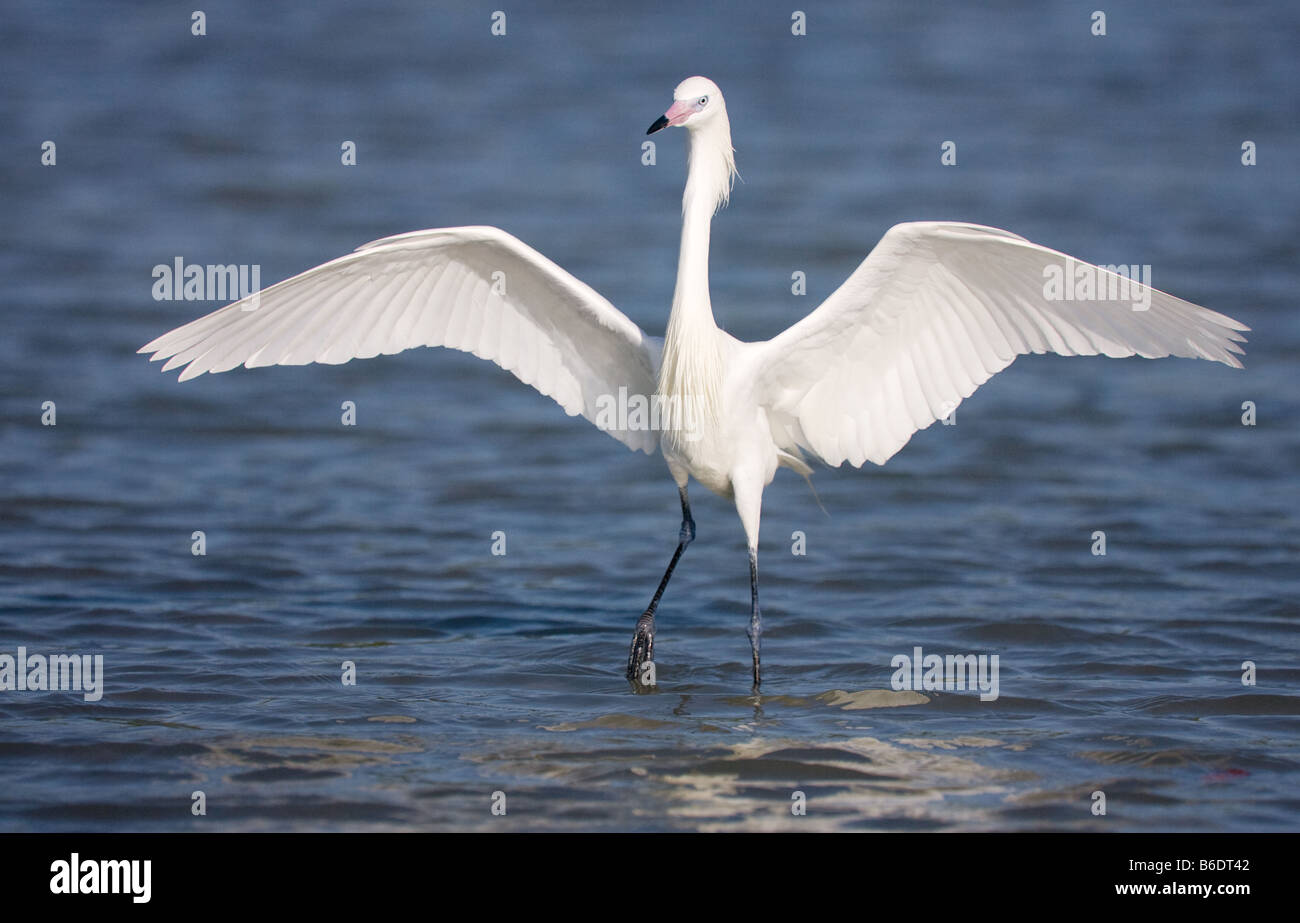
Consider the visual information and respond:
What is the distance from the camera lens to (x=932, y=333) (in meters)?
7.41

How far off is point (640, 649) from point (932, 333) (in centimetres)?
224

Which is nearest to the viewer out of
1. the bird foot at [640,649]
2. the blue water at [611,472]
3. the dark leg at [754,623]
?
the blue water at [611,472]

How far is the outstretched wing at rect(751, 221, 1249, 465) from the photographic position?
6.79m

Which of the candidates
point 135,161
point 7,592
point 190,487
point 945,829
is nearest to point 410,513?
point 190,487

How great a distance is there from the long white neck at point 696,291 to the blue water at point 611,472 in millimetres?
1639

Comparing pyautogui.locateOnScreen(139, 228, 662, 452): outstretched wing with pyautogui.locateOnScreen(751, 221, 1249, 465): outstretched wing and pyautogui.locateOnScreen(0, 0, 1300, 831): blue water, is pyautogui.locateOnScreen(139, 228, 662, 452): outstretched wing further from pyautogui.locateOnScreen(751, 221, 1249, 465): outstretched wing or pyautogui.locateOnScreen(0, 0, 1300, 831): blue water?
pyautogui.locateOnScreen(0, 0, 1300, 831): blue water

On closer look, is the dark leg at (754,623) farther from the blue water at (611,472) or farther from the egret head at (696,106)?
the egret head at (696,106)

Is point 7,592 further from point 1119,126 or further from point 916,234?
point 1119,126

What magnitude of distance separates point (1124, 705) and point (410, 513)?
5.60 m

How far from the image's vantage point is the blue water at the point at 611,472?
6391 millimetres

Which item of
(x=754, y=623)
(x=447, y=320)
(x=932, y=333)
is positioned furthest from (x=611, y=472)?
(x=932, y=333)

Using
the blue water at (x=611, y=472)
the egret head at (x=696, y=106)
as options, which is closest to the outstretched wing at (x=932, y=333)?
the egret head at (x=696, y=106)

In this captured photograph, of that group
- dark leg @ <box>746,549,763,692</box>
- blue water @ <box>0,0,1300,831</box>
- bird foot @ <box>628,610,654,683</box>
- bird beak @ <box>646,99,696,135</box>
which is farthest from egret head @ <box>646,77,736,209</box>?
blue water @ <box>0,0,1300,831</box>

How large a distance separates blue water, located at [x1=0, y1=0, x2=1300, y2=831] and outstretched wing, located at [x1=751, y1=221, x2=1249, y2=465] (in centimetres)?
138
